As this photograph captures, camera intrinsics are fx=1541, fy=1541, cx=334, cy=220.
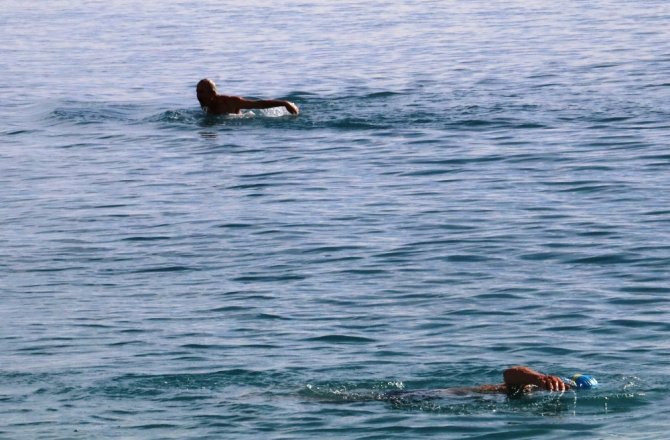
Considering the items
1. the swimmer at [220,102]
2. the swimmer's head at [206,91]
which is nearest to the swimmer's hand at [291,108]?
the swimmer at [220,102]

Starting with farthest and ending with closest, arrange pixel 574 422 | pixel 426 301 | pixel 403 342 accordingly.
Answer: pixel 426 301, pixel 403 342, pixel 574 422

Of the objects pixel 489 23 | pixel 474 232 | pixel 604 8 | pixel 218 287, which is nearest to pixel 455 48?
pixel 489 23

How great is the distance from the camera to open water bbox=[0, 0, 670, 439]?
46.1 feet

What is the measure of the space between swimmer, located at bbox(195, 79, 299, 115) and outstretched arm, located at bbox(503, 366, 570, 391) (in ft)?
52.0

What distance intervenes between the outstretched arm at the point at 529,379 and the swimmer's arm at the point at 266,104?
15565 mm

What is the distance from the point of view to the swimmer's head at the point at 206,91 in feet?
95.2

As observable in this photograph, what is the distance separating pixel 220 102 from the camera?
2964 cm

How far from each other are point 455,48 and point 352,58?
9.64ft

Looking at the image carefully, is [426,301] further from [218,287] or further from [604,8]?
[604,8]

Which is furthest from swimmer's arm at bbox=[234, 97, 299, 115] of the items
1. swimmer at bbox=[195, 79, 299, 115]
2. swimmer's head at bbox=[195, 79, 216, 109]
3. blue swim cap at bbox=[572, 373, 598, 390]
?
blue swim cap at bbox=[572, 373, 598, 390]

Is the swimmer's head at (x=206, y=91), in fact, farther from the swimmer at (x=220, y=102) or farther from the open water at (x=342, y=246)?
the open water at (x=342, y=246)

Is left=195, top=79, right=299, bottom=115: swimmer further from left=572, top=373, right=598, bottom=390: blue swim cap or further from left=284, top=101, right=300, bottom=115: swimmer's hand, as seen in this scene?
left=572, top=373, right=598, bottom=390: blue swim cap

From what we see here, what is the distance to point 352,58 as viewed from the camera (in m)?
39.4

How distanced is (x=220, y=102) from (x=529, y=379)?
17293 mm
